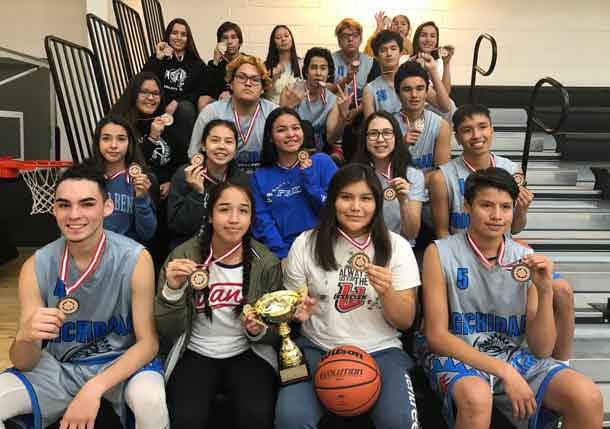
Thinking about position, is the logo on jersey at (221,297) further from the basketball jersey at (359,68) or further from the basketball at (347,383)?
the basketball jersey at (359,68)

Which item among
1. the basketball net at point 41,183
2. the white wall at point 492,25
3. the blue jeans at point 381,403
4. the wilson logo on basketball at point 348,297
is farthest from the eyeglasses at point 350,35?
the blue jeans at point 381,403

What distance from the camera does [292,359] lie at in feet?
8.49

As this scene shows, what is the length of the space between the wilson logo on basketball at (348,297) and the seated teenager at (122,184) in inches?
54.0

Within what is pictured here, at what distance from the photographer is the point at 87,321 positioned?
8.36 ft

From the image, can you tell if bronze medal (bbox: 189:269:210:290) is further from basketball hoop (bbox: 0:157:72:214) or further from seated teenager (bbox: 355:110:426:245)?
basketball hoop (bbox: 0:157:72:214)

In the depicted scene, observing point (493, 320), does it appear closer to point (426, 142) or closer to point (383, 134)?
point (383, 134)

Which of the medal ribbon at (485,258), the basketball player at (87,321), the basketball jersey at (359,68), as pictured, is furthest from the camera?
the basketball jersey at (359,68)

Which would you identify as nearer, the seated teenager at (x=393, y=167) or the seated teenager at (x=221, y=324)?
the seated teenager at (x=221, y=324)

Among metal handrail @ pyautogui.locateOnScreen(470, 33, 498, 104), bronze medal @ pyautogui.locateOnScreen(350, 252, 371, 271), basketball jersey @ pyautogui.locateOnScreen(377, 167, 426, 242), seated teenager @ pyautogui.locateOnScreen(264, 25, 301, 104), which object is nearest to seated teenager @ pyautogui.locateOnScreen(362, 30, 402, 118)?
seated teenager @ pyautogui.locateOnScreen(264, 25, 301, 104)

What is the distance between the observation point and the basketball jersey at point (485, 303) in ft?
8.73

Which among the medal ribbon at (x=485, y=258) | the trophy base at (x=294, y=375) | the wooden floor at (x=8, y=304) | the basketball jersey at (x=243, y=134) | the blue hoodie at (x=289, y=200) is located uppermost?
the basketball jersey at (x=243, y=134)

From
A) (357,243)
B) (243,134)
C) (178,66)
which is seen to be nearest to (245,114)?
(243,134)

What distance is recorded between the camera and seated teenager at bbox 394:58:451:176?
4.14 meters

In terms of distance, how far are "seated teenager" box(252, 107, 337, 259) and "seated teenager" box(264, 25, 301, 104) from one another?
1.79 m
